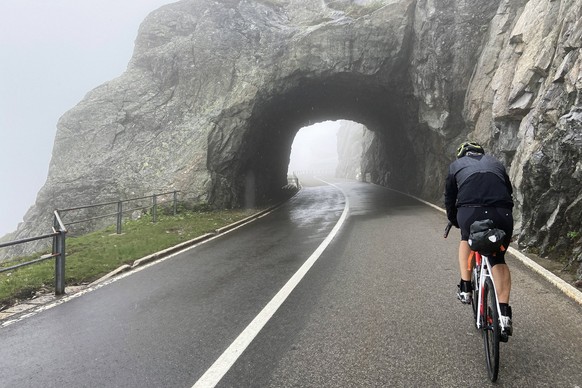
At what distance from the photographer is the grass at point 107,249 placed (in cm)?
741

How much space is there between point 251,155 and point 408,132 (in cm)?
1002

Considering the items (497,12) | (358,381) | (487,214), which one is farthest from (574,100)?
(497,12)

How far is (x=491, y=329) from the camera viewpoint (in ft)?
11.2

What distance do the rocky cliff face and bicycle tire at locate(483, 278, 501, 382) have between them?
411 inches

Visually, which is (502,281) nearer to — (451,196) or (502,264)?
(502,264)

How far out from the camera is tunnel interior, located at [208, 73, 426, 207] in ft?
66.9

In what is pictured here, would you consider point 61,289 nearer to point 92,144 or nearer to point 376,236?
point 376,236

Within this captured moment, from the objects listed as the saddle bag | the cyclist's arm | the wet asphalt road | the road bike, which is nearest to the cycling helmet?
the cyclist's arm

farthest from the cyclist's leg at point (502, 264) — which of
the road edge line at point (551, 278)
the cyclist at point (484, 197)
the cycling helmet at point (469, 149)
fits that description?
the road edge line at point (551, 278)

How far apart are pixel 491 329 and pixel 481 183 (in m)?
1.30

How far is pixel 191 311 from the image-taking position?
549 cm

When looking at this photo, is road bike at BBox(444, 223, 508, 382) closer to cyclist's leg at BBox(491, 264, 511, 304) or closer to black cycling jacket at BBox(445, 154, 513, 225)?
cyclist's leg at BBox(491, 264, 511, 304)

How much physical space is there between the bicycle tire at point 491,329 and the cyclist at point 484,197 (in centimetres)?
6

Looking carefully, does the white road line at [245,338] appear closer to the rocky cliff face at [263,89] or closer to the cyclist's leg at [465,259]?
the cyclist's leg at [465,259]
